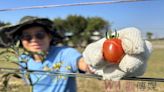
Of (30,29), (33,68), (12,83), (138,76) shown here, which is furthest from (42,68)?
(12,83)

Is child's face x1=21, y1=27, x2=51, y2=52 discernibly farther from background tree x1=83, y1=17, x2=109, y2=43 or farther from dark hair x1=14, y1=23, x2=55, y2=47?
background tree x1=83, y1=17, x2=109, y2=43

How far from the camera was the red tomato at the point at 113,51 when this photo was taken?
46.9 inches

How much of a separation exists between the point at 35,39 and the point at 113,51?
70cm

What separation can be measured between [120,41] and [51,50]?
2.37 ft

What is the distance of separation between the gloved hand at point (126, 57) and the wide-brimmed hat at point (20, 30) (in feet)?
2.01

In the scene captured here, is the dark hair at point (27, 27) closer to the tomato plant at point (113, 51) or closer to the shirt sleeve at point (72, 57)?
the shirt sleeve at point (72, 57)

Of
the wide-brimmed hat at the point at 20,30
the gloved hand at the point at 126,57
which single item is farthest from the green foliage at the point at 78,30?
the gloved hand at the point at 126,57

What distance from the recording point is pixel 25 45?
73.0 inches

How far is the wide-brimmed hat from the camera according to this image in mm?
1840

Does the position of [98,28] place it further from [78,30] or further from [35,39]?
[78,30]

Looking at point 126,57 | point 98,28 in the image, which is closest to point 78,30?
point 98,28

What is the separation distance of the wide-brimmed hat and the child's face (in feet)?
0.08

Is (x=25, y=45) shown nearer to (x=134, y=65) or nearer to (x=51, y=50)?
(x=51, y=50)

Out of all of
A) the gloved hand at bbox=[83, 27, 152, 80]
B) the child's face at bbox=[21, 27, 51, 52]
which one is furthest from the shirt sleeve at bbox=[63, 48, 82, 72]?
the gloved hand at bbox=[83, 27, 152, 80]
